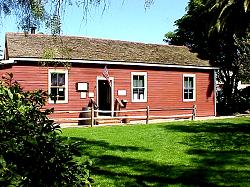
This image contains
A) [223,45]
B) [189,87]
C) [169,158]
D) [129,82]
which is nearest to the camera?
[169,158]

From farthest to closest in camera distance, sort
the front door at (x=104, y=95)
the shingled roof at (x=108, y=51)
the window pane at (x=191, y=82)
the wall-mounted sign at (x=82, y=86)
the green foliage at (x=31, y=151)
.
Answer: the window pane at (x=191, y=82) < the front door at (x=104, y=95) < the wall-mounted sign at (x=82, y=86) < the shingled roof at (x=108, y=51) < the green foliage at (x=31, y=151)

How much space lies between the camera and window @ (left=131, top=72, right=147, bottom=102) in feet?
82.0

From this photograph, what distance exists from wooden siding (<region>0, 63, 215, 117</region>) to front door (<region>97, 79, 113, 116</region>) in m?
0.57

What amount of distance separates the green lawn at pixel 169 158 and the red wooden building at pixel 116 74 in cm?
611

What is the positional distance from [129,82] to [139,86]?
816 mm

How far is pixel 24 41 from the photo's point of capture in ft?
74.9

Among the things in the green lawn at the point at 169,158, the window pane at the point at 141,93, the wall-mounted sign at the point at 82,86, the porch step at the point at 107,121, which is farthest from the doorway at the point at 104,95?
the green lawn at the point at 169,158

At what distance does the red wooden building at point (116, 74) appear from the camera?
21.6 metres

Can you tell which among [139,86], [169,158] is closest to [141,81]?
[139,86]

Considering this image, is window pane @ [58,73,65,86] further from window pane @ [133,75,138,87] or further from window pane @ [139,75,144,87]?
window pane @ [139,75,144,87]

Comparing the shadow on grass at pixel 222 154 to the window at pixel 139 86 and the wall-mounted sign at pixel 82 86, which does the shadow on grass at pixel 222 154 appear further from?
the window at pixel 139 86

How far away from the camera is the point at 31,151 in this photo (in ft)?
11.3

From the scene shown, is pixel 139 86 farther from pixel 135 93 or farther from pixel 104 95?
pixel 104 95

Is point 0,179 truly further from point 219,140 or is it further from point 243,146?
point 219,140
